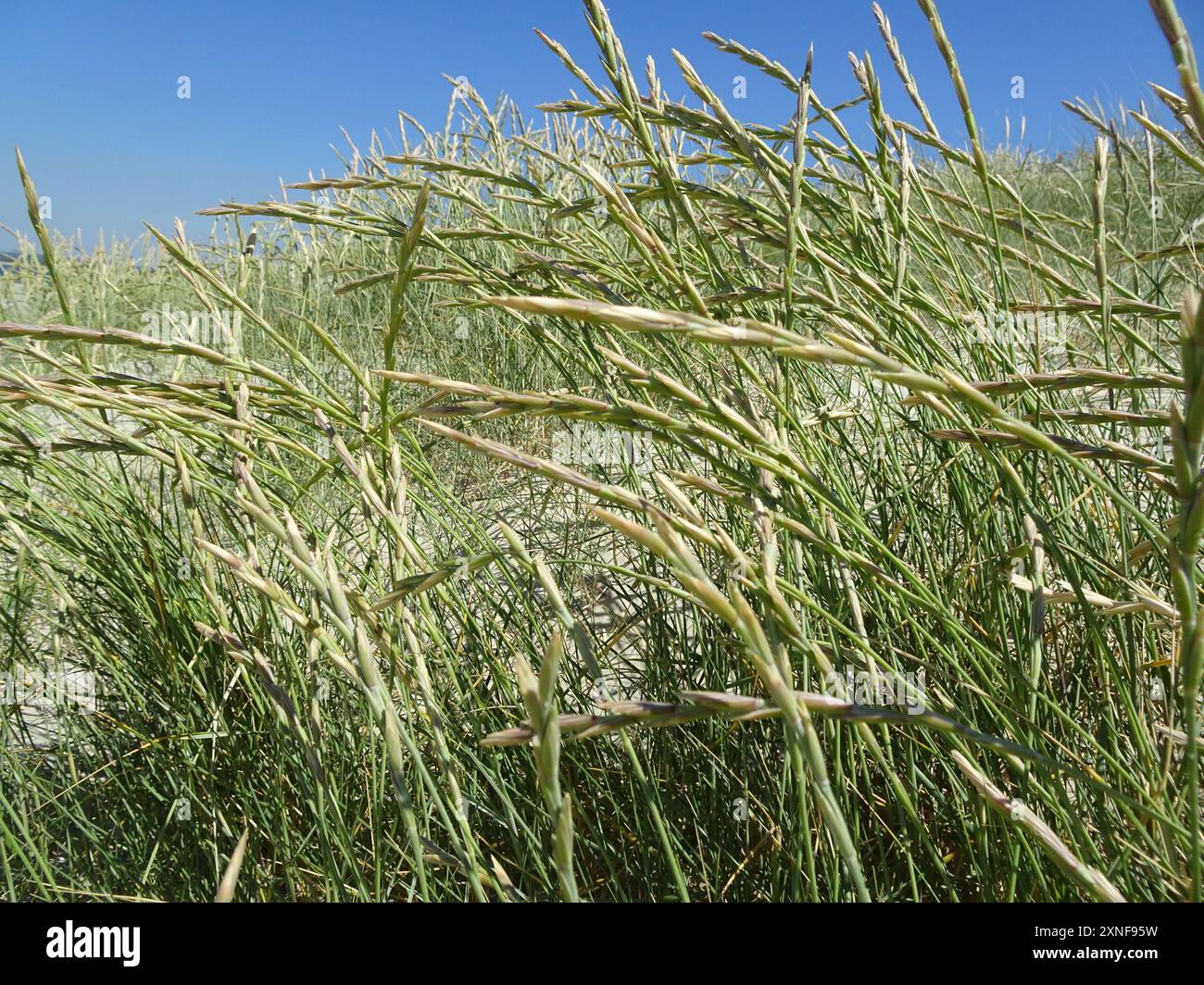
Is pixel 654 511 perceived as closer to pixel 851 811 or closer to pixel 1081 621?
pixel 851 811

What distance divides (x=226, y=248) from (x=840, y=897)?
17.7ft

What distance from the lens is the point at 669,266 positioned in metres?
0.95

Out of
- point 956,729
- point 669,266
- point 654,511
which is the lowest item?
point 956,729

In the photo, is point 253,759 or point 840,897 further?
point 253,759

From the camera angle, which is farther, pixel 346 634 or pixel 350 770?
pixel 350 770

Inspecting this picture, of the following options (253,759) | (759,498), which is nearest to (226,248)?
(253,759)

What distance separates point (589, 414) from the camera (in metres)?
0.62

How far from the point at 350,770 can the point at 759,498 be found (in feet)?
2.24
